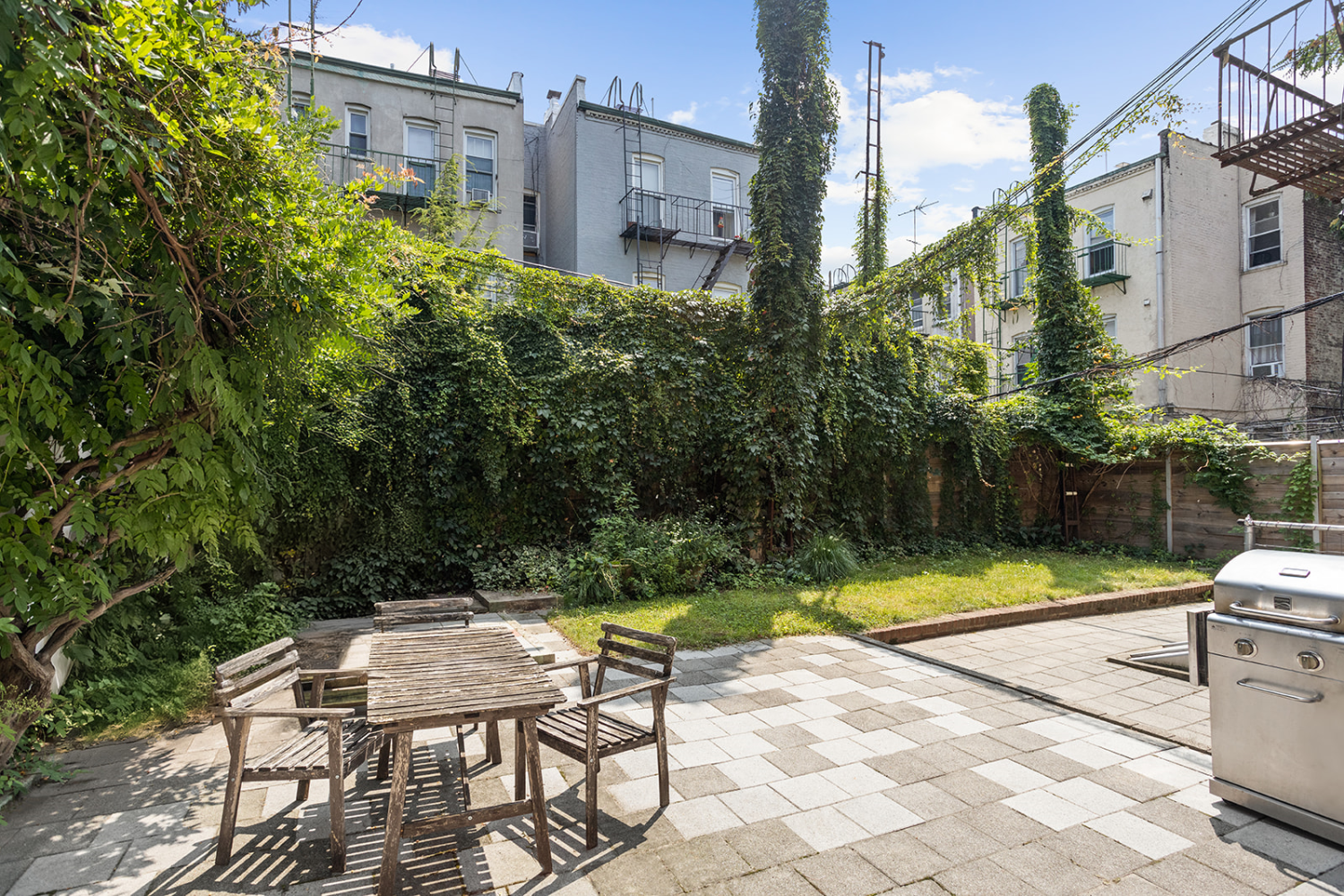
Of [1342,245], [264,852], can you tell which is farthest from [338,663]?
[1342,245]

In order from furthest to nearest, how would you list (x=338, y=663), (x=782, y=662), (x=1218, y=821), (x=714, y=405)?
(x=714, y=405)
(x=782, y=662)
(x=338, y=663)
(x=1218, y=821)

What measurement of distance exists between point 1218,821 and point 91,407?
18.9 ft

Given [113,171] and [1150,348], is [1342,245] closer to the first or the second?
[1150,348]

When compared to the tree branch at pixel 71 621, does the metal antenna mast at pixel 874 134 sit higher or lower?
higher

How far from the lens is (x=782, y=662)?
19.1ft

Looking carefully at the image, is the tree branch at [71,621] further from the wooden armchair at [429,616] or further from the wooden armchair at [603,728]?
the wooden armchair at [603,728]

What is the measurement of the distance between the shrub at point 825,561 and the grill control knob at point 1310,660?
628cm

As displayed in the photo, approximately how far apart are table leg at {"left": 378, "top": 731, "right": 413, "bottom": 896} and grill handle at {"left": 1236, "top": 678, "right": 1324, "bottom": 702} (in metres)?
3.83

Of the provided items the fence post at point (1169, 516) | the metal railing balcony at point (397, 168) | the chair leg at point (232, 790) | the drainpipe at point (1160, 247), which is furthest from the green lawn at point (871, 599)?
the metal railing balcony at point (397, 168)

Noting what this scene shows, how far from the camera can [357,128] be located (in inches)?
588

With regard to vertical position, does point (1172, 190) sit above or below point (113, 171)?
above

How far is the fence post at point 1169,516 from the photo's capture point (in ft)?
37.8

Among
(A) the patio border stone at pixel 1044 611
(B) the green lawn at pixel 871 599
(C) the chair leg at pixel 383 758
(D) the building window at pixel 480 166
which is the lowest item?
(A) the patio border stone at pixel 1044 611

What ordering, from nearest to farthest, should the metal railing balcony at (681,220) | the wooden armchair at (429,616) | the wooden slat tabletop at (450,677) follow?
the wooden slat tabletop at (450,677) < the wooden armchair at (429,616) < the metal railing balcony at (681,220)
